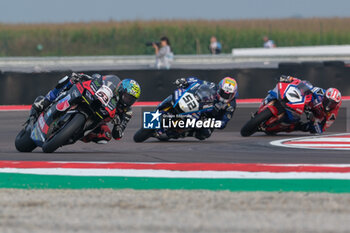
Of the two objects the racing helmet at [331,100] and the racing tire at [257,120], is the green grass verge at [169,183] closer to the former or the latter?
the racing tire at [257,120]

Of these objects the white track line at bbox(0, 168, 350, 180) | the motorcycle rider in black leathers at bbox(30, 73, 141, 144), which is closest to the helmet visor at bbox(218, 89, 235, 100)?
the motorcycle rider in black leathers at bbox(30, 73, 141, 144)

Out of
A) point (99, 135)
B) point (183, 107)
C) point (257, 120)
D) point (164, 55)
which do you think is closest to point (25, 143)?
point (99, 135)

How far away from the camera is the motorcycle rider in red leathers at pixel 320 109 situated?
40.1 feet

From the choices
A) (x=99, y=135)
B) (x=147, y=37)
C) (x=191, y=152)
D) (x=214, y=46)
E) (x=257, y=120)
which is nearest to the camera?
(x=99, y=135)

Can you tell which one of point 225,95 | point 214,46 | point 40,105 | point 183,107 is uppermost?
point 40,105

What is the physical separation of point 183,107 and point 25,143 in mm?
2501

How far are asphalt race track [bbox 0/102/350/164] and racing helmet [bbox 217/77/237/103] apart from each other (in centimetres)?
67

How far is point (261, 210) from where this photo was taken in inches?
252

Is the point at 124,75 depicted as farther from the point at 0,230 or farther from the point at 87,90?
A: the point at 0,230

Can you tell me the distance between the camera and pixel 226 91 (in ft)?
37.3

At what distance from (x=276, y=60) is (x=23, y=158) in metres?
26.6

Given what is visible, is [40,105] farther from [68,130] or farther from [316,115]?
[316,115]

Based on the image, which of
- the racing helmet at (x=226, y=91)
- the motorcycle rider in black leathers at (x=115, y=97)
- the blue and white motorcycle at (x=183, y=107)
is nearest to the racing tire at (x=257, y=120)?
the racing helmet at (x=226, y=91)

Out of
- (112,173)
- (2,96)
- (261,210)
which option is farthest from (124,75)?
(261,210)
